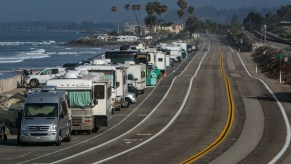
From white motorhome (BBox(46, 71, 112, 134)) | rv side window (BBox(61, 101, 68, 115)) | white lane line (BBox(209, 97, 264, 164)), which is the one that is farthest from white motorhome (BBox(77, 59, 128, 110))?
rv side window (BBox(61, 101, 68, 115))

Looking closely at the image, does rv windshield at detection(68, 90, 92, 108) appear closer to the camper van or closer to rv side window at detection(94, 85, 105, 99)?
rv side window at detection(94, 85, 105, 99)

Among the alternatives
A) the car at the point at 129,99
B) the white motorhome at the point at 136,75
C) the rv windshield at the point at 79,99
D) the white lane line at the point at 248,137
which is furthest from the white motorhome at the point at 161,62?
the rv windshield at the point at 79,99

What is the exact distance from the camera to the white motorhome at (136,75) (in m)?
53.5

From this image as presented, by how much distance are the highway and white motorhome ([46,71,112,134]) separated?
599mm

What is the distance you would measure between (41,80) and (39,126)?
3336 centimetres

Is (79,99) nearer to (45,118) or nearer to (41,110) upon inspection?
(41,110)

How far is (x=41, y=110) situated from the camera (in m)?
30.9

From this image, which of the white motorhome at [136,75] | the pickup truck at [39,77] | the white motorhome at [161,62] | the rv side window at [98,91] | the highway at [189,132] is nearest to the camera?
the highway at [189,132]

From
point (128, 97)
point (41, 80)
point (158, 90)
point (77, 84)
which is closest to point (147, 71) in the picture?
point (158, 90)

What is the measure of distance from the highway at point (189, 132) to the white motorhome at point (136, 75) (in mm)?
794

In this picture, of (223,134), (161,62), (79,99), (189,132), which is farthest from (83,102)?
(161,62)

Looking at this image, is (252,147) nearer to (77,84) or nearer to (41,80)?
(77,84)

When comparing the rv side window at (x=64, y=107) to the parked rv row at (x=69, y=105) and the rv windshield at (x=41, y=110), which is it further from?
the rv windshield at (x=41, y=110)

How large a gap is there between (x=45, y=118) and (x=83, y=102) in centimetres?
366
